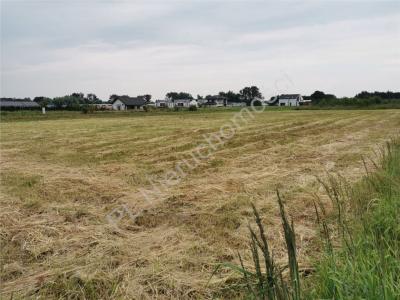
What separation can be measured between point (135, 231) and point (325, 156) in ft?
21.3

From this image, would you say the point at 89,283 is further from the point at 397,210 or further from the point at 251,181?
the point at 251,181

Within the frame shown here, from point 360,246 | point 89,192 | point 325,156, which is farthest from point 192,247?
point 325,156

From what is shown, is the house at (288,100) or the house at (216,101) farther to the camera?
the house at (216,101)

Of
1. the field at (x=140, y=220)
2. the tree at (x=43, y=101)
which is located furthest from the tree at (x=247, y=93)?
the field at (x=140, y=220)

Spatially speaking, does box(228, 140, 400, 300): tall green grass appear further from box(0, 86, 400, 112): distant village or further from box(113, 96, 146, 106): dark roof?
box(113, 96, 146, 106): dark roof

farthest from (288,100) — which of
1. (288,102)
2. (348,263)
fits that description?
(348,263)

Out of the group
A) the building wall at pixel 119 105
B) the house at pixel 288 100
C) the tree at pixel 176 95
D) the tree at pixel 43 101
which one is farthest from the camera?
the tree at pixel 176 95

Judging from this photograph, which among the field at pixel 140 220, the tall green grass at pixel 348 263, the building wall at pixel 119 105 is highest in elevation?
the building wall at pixel 119 105

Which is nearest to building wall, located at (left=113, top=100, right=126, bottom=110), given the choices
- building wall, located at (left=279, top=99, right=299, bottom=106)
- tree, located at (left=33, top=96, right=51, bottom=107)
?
tree, located at (left=33, top=96, right=51, bottom=107)

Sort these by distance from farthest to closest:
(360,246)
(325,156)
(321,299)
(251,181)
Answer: (325,156), (251,181), (360,246), (321,299)

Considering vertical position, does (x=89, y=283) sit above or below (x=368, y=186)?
below

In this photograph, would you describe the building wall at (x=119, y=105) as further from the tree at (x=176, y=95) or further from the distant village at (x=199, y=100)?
the tree at (x=176, y=95)

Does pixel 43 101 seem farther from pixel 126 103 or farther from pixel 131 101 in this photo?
pixel 131 101

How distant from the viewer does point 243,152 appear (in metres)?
10.3
